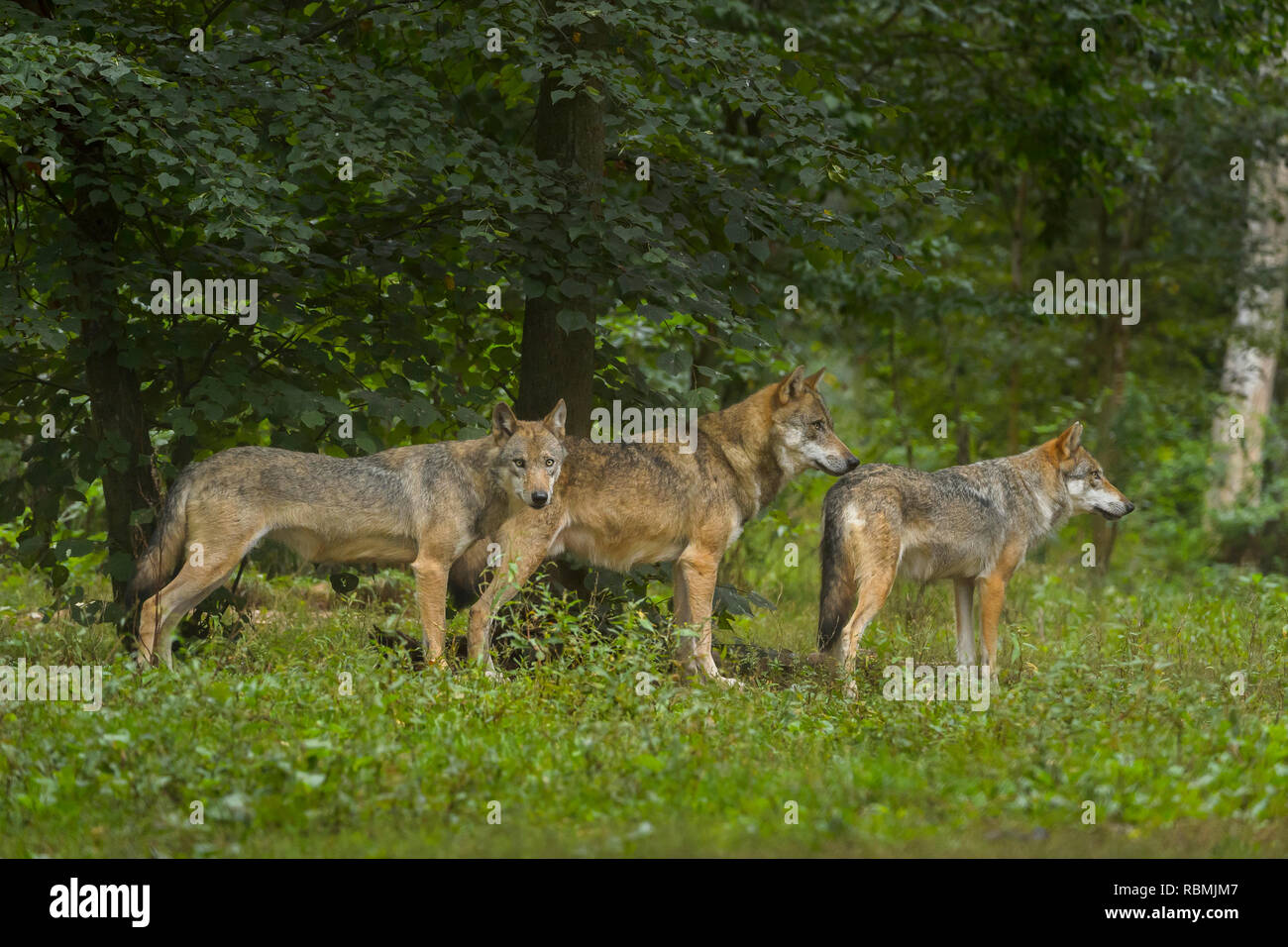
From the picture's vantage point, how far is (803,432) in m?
9.82

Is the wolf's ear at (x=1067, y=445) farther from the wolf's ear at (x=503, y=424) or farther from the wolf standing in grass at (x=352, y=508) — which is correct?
the wolf's ear at (x=503, y=424)

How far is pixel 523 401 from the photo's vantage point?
10.2 meters

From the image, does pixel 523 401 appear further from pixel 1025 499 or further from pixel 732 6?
pixel 732 6

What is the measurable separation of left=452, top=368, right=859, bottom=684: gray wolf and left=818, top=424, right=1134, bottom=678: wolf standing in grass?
0.41 metres

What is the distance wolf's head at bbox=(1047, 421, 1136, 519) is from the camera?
1068cm

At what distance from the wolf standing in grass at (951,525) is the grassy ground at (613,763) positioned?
33.8 inches

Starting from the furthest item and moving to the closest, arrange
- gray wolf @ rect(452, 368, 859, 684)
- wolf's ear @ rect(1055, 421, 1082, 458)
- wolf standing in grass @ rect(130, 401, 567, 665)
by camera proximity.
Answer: wolf's ear @ rect(1055, 421, 1082, 458), gray wolf @ rect(452, 368, 859, 684), wolf standing in grass @ rect(130, 401, 567, 665)

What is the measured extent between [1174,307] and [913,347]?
4.38 metres

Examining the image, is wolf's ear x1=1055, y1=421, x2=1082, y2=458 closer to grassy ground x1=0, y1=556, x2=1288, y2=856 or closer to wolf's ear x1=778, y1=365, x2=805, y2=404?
grassy ground x1=0, y1=556, x2=1288, y2=856

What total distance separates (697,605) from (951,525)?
6.84 feet

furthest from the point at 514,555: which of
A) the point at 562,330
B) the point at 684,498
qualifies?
the point at 562,330

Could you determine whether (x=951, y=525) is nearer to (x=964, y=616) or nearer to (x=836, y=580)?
(x=964, y=616)

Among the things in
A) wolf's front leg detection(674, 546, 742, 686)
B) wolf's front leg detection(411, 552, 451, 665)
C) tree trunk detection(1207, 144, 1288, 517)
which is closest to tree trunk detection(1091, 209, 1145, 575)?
tree trunk detection(1207, 144, 1288, 517)

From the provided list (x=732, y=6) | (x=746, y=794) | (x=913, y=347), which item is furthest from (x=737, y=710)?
(x=913, y=347)
